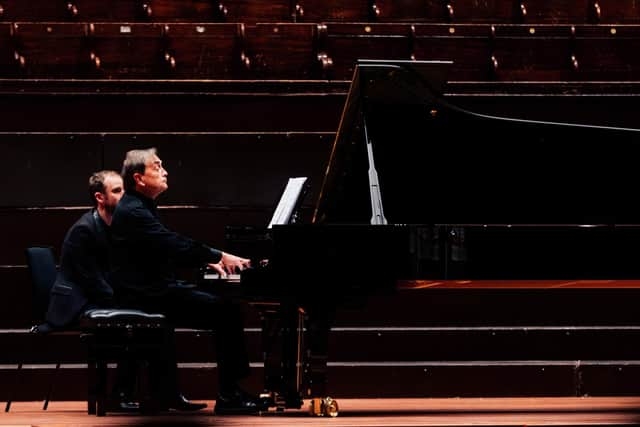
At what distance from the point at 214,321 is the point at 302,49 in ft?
6.58

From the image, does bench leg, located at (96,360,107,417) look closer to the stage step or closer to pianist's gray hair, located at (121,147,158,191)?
pianist's gray hair, located at (121,147,158,191)

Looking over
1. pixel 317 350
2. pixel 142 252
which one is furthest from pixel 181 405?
A: pixel 317 350

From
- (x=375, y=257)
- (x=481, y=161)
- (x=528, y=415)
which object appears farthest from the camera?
(x=528, y=415)

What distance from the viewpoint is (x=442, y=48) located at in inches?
203

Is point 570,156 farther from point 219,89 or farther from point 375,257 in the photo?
point 219,89

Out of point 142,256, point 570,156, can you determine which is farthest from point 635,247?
point 142,256

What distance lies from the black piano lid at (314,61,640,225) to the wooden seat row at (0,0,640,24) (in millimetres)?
2369

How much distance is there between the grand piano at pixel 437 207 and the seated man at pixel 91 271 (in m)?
0.65

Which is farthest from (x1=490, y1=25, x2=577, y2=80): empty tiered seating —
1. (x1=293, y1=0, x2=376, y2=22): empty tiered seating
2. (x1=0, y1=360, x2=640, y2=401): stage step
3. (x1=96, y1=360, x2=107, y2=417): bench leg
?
(x1=96, y1=360, x2=107, y2=417): bench leg

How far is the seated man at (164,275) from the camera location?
11.3 feet

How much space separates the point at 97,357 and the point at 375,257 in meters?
1.09

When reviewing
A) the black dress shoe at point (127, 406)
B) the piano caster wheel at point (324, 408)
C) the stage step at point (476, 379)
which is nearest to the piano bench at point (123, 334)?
the black dress shoe at point (127, 406)

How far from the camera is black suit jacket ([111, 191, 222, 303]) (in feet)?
11.4

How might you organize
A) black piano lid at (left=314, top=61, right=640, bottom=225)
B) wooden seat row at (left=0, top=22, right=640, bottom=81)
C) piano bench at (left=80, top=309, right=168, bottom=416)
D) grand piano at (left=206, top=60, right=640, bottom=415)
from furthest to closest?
wooden seat row at (left=0, top=22, right=640, bottom=81) → piano bench at (left=80, top=309, right=168, bottom=416) → black piano lid at (left=314, top=61, right=640, bottom=225) → grand piano at (left=206, top=60, right=640, bottom=415)
